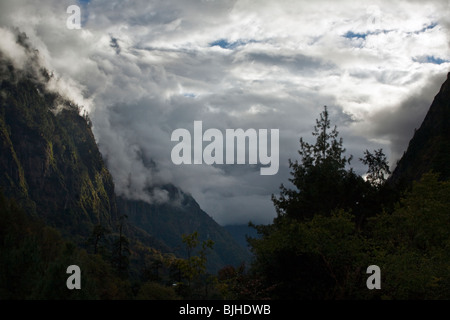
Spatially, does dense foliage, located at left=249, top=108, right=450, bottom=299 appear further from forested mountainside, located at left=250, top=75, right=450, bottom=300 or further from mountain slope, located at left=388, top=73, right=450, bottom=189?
mountain slope, located at left=388, top=73, right=450, bottom=189

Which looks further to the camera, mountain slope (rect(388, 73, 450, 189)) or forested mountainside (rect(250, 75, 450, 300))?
mountain slope (rect(388, 73, 450, 189))

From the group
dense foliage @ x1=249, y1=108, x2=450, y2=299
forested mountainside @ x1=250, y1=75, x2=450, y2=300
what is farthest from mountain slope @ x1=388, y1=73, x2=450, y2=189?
dense foliage @ x1=249, y1=108, x2=450, y2=299

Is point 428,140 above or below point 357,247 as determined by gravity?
above

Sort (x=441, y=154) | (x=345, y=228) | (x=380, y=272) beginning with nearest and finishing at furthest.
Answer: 1. (x=380, y=272)
2. (x=345, y=228)
3. (x=441, y=154)

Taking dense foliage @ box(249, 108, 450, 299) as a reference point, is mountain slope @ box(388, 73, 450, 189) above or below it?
above

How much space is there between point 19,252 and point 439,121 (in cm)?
15945

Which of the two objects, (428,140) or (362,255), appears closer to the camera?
(362,255)

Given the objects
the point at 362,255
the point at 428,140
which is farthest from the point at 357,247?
the point at 428,140

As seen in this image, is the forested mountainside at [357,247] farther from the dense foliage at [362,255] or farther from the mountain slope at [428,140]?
the mountain slope at [428,140]

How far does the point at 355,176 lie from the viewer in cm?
3822

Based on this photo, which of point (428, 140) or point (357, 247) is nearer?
point (357, 247)

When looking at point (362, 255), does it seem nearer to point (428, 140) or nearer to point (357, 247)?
point (357, 247)
